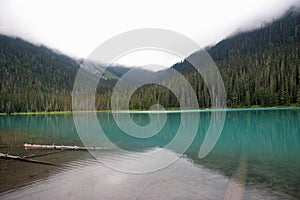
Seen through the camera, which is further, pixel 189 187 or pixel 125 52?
pixel 125 52

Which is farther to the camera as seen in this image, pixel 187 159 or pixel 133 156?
pixel 133 156

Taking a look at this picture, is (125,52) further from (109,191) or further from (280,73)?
(280,73)

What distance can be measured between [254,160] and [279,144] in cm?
724

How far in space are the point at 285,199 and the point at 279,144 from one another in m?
14.0

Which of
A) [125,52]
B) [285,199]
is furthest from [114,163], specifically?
[285,199]

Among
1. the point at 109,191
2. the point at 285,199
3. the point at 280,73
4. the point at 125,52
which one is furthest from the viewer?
the point at 280,73

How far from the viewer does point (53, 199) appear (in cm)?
1073

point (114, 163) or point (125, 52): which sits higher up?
point (125, 52)

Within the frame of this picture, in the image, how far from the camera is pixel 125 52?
1292 cm

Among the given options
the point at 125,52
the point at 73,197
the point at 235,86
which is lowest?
the point at 73,197

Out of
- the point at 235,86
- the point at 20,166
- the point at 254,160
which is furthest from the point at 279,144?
the point at 235,86

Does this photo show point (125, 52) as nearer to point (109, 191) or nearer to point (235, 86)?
point (109, 191)

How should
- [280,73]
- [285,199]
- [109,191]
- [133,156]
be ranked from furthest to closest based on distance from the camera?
[280,73]
[133,156]
[109,191]
[285,199]

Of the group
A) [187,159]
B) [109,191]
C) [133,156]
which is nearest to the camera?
[109,191]
